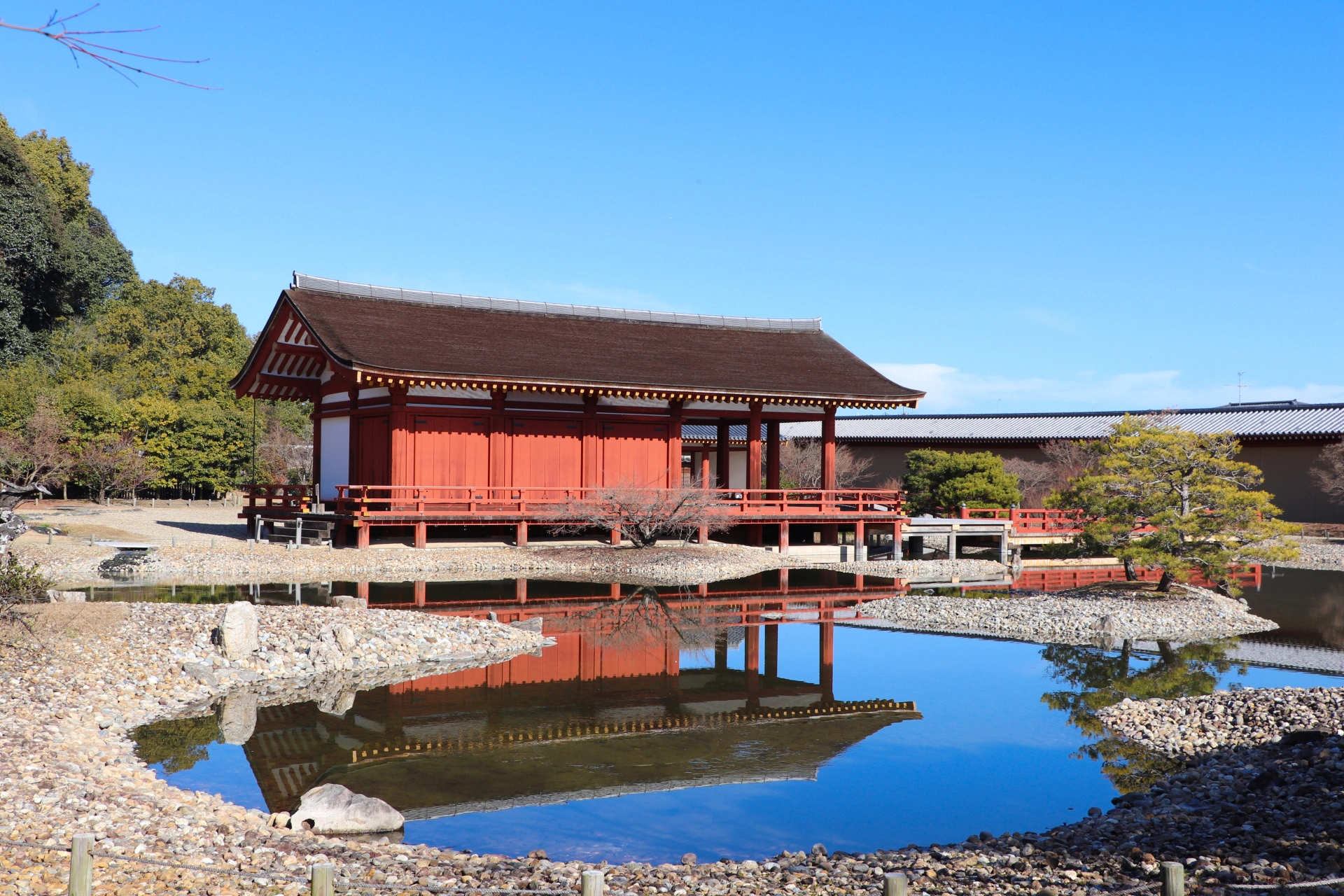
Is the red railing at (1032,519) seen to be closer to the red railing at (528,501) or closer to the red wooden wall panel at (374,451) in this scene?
the red railing at (528,501)

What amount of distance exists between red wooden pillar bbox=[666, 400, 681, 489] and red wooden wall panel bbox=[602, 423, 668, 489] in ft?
0.30

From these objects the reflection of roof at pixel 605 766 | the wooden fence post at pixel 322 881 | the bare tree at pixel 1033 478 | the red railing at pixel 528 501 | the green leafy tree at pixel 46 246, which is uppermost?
the green leafy tree at pixel 46 246

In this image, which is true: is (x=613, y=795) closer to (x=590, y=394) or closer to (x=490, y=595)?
(x=490, y=595)

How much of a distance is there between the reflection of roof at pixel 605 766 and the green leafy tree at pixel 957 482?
2077 cm

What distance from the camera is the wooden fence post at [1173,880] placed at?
423cm

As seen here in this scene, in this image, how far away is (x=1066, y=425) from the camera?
39.6 metres

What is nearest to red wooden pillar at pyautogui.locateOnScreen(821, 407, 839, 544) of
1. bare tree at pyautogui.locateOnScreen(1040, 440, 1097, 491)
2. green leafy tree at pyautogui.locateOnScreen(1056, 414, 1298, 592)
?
green leafy tree at pyautogui.locateOnScreen(1056, 414, 1298, 592)

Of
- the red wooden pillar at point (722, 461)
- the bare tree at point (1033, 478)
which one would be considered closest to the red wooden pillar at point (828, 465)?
the red wooden pillar at point (722, 461)

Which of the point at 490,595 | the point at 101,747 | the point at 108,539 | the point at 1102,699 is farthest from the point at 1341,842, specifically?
the point at 108,539

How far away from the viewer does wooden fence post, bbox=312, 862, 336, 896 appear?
4203 millimetres

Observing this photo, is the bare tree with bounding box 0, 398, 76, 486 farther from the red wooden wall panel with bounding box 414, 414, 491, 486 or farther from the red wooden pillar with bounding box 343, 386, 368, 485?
the red wooden wall panel with bounding box 414, 414, 491, 486

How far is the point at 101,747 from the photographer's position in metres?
8.05

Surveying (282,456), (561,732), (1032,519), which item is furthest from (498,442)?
(282,456)

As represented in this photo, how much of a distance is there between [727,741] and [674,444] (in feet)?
50.7
